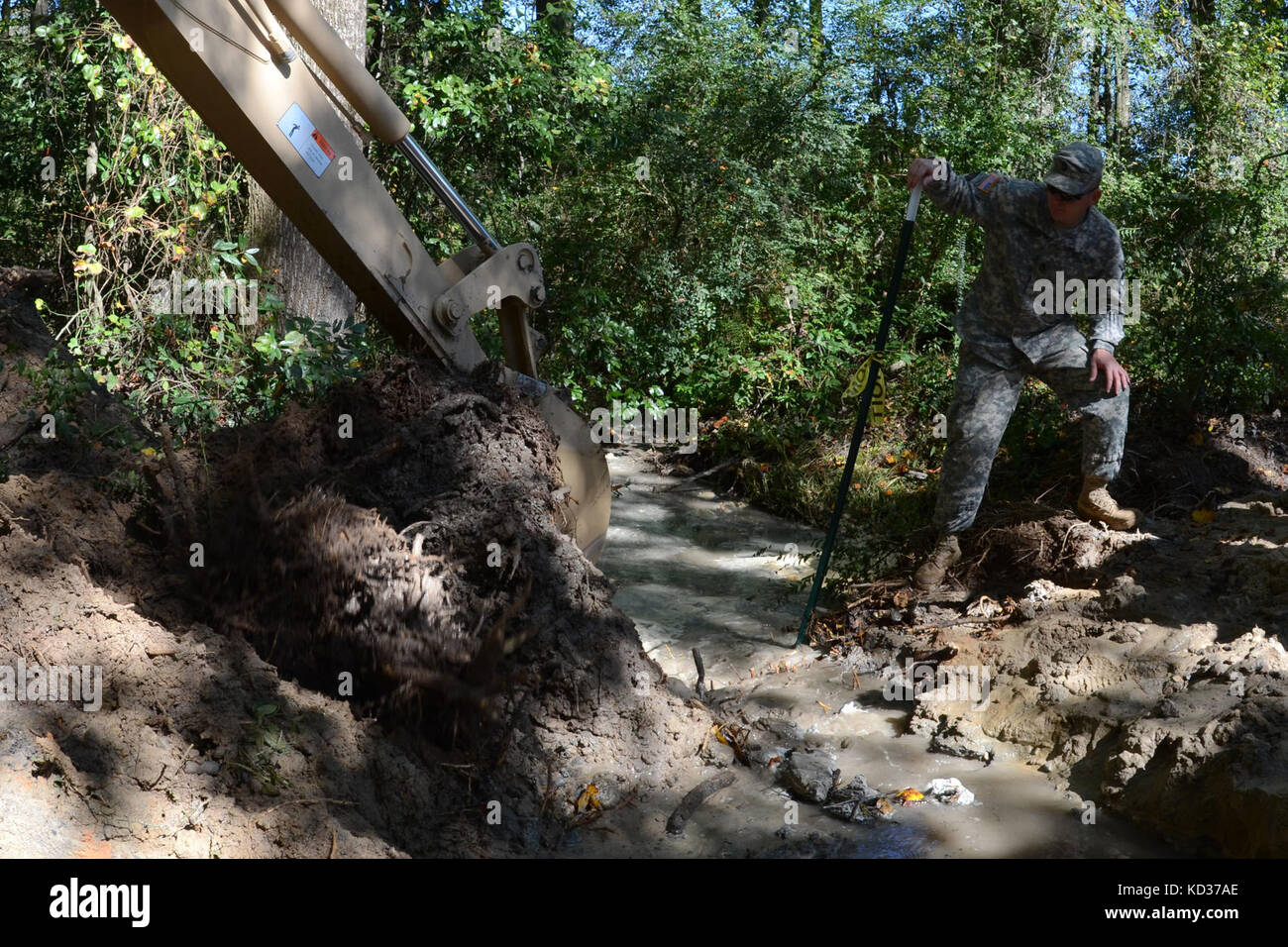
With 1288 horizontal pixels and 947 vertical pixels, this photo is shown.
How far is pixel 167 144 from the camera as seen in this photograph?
745cm

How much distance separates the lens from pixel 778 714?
4.92 m

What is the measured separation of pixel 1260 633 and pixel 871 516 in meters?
2.83

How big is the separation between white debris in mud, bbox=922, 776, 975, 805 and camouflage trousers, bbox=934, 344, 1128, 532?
1.90 meters

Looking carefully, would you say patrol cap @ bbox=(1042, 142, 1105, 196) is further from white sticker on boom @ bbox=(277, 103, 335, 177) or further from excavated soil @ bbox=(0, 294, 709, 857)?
white sticker on boom @ bbox=(277, 103, 335, 177)

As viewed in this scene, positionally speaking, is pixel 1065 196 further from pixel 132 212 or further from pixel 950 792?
pixel 132 212

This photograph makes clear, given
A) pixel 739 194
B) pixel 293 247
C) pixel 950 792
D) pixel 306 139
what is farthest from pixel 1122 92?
pixel 306 139

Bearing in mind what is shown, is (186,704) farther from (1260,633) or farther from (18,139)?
(18,139)

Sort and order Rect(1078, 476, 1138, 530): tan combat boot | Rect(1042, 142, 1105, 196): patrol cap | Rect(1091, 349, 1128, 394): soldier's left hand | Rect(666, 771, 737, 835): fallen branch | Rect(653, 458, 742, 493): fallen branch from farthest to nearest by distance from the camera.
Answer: Rect(653, 458, 742, 493): fallen branch → Rect(1078, 476, 1138, 530): tan combat boot → Rect(1091, 349, 1128, 394): soldier's left hand → Rect(1042, 142, 1105, 196): patrol cap → Rect(666, 771, 737, 835): fallen branch

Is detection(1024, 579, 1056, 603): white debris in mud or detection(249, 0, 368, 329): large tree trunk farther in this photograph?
detection(249, 0, 368, 329): large tree trunk

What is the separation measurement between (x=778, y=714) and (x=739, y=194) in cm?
635

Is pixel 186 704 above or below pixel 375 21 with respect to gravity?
below

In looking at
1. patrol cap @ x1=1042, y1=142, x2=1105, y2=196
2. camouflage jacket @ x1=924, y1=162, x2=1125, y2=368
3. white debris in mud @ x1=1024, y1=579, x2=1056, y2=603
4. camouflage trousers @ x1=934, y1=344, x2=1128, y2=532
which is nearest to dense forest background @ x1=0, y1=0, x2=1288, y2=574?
camouflage trousers @ x1=934, y1=344, x2=1128, y2=532

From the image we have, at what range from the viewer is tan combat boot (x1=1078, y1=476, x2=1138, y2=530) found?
5.71m

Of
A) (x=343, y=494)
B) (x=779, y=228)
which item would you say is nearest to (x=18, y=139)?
(x=343, y=494)
